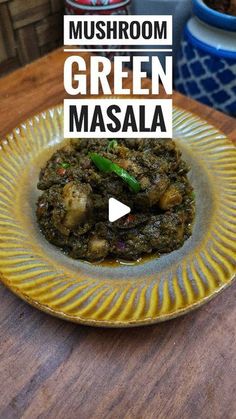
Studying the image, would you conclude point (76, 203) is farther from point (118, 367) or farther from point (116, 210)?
point (118, 367)

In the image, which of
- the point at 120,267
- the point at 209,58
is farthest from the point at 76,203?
the point at 209,58

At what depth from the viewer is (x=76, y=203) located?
0.99 meters

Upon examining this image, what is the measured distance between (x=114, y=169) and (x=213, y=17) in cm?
120

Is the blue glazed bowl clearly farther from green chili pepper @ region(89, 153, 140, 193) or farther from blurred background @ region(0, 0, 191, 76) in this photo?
green chili pepper @ region(89, 153, 140, 193)

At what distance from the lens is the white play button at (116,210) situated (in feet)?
3.37

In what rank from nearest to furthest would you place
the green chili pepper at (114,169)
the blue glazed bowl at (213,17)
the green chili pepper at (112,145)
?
the green chili pepper at (114,169)
the green chili pepper at (112,145)
the blue glazed bowl at (213,17)

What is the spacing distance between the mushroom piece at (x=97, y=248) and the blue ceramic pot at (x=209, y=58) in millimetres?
1258

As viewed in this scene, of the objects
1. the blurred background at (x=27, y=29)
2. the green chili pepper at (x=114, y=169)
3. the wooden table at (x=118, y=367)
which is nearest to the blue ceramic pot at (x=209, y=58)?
the blurred background at (x=27, y=29)

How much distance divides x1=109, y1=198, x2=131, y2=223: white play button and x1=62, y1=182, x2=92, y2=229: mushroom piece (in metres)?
0.06

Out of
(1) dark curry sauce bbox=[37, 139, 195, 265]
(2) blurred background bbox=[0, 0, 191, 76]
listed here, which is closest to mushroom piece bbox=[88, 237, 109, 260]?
(1) dark curry sauce bbox=[37, 139, 195, 265]

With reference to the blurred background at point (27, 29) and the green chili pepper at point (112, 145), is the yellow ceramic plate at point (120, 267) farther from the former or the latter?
the blurred background at point (27, 29)

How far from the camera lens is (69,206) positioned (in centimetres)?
100

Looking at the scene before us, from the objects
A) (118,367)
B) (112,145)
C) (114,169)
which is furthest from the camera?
(112,145)

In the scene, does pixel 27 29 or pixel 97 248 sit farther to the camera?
pixel 27 29
